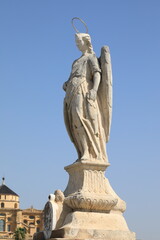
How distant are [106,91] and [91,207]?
2.58 m

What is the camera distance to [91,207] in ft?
31.6

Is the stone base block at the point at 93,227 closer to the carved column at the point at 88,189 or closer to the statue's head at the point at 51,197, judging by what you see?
the carved column at the point at 88,189

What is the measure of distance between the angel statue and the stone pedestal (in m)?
0.33

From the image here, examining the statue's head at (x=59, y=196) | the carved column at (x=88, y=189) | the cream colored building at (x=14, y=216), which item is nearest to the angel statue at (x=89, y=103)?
the carved column at (x=88, y=189)

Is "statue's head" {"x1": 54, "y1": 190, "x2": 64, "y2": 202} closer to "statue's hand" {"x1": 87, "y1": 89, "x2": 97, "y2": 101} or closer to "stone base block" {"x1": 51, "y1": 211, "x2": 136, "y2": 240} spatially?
"stone base block" {"x1": 51, "y1": 211, "x2": 136, "y2": 240}

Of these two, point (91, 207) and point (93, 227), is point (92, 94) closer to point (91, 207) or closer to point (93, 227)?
point (91, 207)

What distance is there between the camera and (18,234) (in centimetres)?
7244

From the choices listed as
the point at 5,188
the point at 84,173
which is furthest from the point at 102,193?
the point at 5,188

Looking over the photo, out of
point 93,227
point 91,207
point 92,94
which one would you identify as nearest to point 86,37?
point 92,94

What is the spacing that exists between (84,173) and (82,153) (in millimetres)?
513

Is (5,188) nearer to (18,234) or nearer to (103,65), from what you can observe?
(18,234)

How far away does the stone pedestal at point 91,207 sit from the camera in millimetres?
9227

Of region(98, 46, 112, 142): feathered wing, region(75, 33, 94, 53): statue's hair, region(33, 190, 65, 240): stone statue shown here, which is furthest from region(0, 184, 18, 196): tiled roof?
region(33, 190, 65, 240): stone statue

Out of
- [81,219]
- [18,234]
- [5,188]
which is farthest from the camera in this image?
[5,188]
